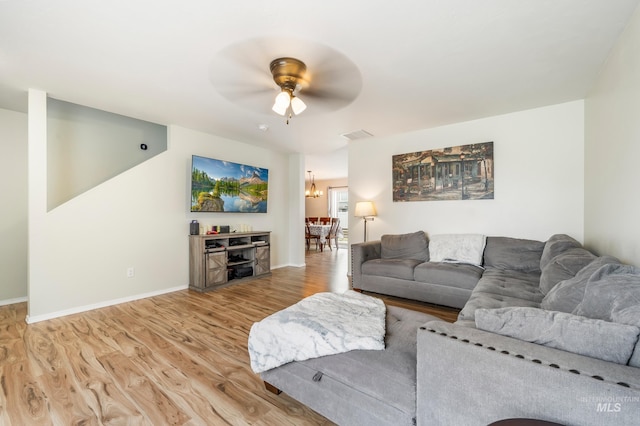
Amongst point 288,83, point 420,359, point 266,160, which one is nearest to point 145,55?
point 288,83

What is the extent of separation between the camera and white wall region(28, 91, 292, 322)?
9.29 feet

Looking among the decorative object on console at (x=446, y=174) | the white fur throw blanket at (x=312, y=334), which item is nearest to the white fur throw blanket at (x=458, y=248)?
the decorative object on console at (x=446, y=174)

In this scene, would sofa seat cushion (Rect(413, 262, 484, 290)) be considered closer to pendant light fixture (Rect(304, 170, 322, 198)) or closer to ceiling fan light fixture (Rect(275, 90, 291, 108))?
ceiling fan light fixture (Rect(275, 90, 291, 108))

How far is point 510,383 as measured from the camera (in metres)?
0.87

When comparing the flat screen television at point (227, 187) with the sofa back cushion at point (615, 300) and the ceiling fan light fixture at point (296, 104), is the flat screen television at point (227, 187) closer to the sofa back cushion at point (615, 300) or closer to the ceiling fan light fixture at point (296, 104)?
the ceiling fan light fixture at point (296, 104)

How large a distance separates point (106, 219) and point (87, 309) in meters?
1.05

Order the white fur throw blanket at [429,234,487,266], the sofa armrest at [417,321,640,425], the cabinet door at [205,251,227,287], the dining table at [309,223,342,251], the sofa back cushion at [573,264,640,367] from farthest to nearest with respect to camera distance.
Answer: the dining table at [309,223,342,251] < the cabinet door at [205,251,227,287] < the white fur throw blanket at [429,234,487,266] < the sofa back cushion at [573,264,640,367] < the sofa armrest at [417,321,640,425]

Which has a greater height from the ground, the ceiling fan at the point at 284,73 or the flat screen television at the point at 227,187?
the ceiling fan at the point at 284,73

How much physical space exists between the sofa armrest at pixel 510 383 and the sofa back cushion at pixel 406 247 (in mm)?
2798

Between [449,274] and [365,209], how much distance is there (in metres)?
1.68

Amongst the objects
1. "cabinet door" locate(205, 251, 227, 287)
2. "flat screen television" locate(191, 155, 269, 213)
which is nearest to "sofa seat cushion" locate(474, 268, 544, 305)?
"cabinet door" locate(205, 251, 227, 287)

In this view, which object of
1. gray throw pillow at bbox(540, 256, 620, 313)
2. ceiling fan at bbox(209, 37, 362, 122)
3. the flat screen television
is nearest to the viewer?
gray throw pillow at bbox(540, 256, 620, 313)

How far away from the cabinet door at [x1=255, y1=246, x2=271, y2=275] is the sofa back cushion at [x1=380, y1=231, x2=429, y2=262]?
2001 mm

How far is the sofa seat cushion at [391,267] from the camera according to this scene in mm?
3404
